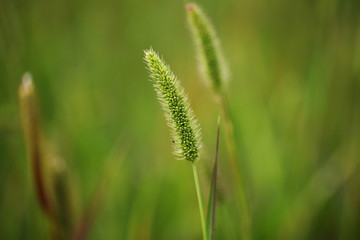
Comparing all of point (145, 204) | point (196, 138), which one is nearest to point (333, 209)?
point (145, 204)

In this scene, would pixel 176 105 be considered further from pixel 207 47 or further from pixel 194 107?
pixel 194 107

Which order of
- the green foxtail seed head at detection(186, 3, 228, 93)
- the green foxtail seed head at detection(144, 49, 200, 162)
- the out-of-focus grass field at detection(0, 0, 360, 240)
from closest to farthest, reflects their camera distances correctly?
1. the green foxtail seed head at detection(144, 49, 200, 162)
2. the green foxtail seed head at detection(186, 3, 228, 93)
3. the out-of-focus grass field at detection(0, 0, 360, 240)

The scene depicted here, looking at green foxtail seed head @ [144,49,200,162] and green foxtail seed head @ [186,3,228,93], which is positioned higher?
green foxtail seed head @ [186,3,228,93]

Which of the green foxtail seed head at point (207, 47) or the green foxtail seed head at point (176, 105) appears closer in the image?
the green foxtail seed head at point (176, 105)

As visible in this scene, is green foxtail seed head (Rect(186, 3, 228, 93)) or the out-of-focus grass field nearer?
green foxtail seed head (Rect(186, 3, 228, 93))

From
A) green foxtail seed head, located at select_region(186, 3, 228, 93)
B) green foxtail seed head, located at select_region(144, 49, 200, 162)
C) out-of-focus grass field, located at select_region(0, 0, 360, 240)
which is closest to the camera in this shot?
green foxtail seed head, located at select_region(144, 49, 200, 162)

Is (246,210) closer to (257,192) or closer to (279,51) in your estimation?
(257,192)
